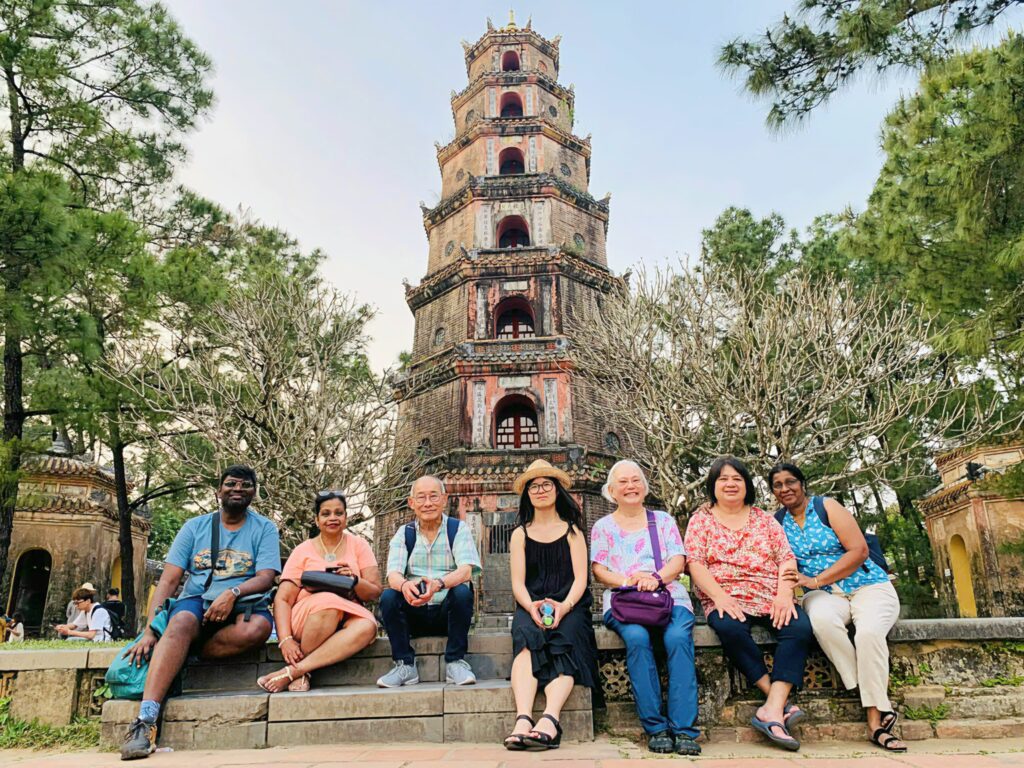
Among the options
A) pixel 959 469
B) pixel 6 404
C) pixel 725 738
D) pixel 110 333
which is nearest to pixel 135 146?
pixel 110 333

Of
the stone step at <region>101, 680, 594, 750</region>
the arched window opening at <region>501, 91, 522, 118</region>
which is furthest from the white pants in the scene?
the arched window opening at <region>501, 91, 522, 118</region>

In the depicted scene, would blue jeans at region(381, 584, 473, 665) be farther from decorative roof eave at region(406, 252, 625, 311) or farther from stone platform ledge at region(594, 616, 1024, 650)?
decorative roof eave at region(406, 252, 625, 311)

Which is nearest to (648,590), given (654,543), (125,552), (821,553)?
(654,543)

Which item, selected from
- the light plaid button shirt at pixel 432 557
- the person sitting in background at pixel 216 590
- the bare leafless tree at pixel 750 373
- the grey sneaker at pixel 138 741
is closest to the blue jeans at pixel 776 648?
the light plaid button shirt at pixel 432 557

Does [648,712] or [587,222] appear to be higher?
[587,222]

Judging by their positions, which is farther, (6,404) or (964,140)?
(6,404)

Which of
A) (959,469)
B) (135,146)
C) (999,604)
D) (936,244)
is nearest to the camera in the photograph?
(936,244)

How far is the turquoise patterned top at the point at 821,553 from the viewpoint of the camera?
4086 millimetres

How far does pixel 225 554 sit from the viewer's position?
439cm

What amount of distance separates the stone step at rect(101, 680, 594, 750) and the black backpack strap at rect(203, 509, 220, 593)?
0.73 meters

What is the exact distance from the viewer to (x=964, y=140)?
848cm

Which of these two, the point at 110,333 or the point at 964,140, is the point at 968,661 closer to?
the point at 964,140

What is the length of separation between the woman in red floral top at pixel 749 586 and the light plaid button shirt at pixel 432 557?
1414mm

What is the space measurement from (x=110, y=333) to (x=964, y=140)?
498 inches
